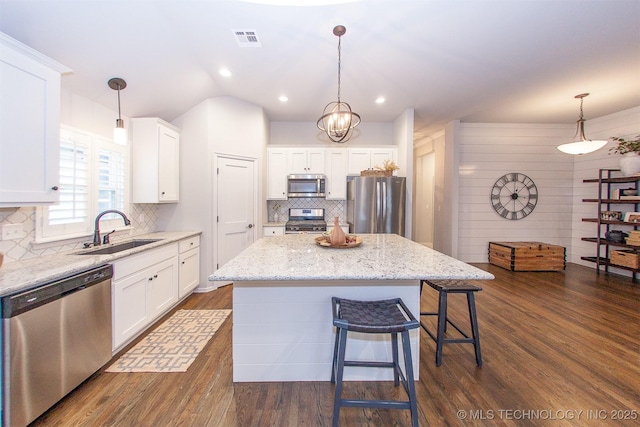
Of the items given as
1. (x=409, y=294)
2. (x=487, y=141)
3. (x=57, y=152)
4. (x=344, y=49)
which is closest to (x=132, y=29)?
(x=57, y=152)

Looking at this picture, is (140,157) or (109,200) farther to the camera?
(140,157)

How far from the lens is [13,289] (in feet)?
4.56

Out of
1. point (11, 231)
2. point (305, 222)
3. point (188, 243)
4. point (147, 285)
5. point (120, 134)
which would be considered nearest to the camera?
point (11, 231)

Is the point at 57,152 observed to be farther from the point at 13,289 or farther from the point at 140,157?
the point at 140,157

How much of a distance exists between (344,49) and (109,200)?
3186mm

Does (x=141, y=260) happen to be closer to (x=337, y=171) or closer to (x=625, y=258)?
(x=337, y=171)

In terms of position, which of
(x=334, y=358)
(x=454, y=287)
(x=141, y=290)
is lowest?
(x=334, y=358)

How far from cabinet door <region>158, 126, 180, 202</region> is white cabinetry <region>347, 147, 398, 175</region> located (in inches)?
113

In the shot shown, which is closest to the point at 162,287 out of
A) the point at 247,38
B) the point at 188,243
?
the point at 188,243

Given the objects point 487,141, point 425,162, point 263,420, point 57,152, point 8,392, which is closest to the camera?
point 8,392

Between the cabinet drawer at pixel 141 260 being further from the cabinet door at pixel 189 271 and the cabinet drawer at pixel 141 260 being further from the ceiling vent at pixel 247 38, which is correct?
the ceiling vent at pixel 247 38

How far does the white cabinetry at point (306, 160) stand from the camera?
4.74 m

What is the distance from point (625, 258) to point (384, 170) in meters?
4.25

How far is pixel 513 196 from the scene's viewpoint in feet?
18.0
